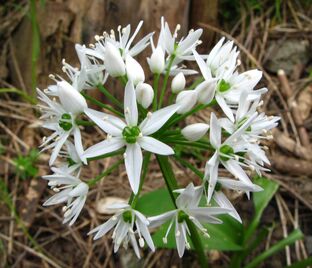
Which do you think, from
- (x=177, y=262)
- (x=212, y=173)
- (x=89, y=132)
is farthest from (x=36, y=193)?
(x=212, y=173)

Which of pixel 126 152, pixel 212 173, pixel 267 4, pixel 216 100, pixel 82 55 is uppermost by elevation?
pixel 267 4

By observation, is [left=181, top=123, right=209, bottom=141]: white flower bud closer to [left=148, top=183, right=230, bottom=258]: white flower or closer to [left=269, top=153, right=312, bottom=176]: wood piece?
[left=148, top=183, right=230, bottom=258]: white flower

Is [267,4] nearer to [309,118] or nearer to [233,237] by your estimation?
[309,118]

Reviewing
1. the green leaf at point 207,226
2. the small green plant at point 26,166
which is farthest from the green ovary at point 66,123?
the small green plant at point 26,166

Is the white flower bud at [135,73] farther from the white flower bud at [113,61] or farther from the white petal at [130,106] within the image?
the white petal at [130,106]

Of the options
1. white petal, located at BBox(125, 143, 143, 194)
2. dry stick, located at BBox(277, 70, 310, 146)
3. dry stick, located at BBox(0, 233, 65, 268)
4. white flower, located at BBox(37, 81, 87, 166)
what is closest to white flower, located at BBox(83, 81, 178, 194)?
white petal, located at BBox(125, 143, 143, 194)

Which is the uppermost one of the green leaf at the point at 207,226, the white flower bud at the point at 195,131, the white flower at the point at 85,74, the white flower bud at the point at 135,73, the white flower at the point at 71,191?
the white flower at the point at 85,74
